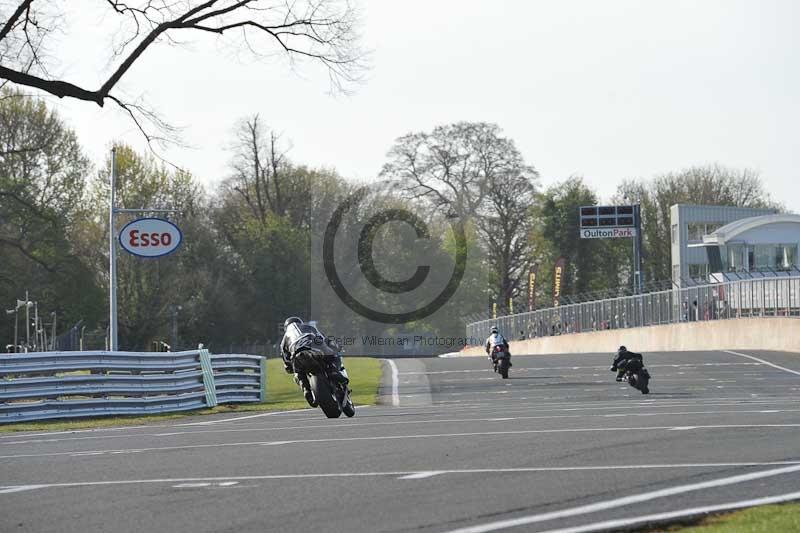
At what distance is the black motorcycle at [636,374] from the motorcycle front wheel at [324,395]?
10.8 m

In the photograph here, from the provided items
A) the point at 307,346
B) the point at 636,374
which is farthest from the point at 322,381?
the point at 636,374

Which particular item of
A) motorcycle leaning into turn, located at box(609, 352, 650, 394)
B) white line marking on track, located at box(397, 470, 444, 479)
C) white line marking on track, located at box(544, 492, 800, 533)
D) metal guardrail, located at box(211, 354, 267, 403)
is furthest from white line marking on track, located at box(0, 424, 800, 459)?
motorcycle leaning into turn, located at box(609, 352, 650, 394)

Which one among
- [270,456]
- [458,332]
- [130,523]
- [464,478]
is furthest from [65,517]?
[458,332]

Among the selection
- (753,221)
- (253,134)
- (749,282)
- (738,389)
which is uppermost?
(253,134)

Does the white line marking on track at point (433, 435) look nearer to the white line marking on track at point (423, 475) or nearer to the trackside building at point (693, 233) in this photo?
the white line marking on track at point (423, 475)

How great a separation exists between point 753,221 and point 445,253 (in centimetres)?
1932

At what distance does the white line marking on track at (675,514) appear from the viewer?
24.3 feet

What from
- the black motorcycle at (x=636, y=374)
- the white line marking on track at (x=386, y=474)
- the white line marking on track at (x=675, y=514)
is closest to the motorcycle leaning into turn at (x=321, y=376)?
the white line marking on track at (x=386, y=474)

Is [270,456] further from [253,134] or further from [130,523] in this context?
[253,134]

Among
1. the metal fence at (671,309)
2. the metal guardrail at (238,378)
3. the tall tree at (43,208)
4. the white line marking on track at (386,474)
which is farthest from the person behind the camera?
the tall tree at (43,208)

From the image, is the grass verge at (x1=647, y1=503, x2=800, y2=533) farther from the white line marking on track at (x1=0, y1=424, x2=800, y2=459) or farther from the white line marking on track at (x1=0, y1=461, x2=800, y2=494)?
the white line marking on track at (x1=0, y1=424, x2=800, y2=459)

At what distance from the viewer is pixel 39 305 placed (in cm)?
6097

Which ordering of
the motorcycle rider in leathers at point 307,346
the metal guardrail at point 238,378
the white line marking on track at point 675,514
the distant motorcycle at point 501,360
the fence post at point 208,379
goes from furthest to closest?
the distant motorcycle at point 501,360 < the metal guardrail at point 238,378 < the fence post at point 208,379 < the motorcycle rider in leathers at point 307,346 < the white line marking on track at point 675,514

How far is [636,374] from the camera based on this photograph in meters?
27.3
